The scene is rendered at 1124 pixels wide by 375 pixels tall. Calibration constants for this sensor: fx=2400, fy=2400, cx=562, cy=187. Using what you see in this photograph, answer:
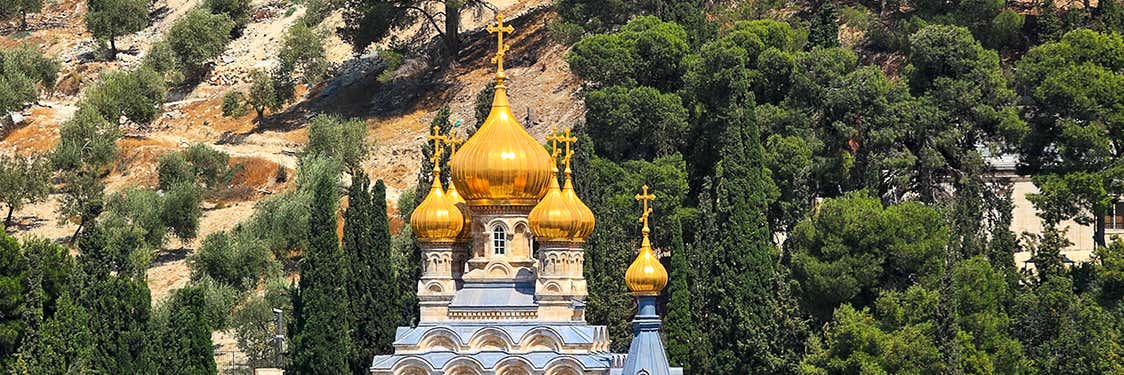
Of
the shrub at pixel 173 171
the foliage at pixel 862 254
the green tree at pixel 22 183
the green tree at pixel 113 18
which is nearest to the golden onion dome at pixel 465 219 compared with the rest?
the foliage at pixel 862 254

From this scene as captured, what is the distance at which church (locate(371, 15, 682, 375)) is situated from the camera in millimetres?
49875

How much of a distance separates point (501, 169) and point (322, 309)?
9308mm

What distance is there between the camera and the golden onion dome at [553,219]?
51.3 metres

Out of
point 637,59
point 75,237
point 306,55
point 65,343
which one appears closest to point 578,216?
point 65,343

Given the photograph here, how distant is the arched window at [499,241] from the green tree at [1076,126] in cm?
2075

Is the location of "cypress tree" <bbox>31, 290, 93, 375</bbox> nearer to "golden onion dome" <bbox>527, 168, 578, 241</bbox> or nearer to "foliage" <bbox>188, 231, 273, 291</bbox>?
"golden onion dome" <bbox>527, 168, 578, 241</bbox>

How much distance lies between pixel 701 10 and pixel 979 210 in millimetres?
19602

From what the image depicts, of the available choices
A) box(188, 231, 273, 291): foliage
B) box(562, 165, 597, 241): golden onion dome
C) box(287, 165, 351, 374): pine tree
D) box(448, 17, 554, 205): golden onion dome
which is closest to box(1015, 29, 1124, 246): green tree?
box(562, 165, 597, 241): golden onion dome

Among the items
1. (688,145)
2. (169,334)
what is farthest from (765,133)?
(169,334)

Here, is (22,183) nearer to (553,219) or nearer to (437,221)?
(437,221)

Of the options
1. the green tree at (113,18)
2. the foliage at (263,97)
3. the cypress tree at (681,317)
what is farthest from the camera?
the green tree at (113,18)

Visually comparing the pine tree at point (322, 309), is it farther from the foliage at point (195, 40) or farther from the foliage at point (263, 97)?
the foliage at point (195, 40)

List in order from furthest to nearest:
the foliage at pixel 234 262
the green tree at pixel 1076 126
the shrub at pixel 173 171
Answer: the shrub at pixel 173 171 → the foliage at pixel 234 262 → the green tree at pixel 1076 126

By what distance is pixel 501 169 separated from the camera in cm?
5231
